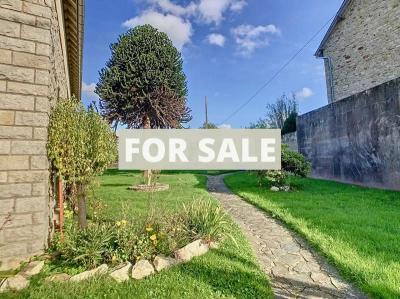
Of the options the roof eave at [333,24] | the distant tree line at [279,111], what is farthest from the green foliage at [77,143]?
the distant tree line at [279,111]

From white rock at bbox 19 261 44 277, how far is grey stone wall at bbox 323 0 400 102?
14376 millimetres

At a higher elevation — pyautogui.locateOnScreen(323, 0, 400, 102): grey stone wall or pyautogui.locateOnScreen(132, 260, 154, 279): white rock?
pyautogui.locateOnScreen(323, 0, 400, 102): grey stone wall

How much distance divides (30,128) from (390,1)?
49.1 feet

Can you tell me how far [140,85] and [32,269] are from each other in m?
14.2

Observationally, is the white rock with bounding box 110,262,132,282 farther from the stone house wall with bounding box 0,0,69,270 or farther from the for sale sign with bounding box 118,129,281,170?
the for sale sign with bounding box 118,129,281,170

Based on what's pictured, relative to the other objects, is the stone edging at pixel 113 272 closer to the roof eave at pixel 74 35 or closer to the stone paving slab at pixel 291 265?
the stone paving slab at pixel 291 265

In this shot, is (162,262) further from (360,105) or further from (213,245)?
(360,105)

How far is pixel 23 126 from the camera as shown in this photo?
11.6 ft

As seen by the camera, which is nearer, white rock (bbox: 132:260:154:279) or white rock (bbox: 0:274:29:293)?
white rock (bbox: 0:274:29:293)

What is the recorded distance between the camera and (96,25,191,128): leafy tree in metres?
16.1

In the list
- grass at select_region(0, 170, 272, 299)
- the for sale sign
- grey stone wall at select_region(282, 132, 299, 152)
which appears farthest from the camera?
grey stone wall at select_region(282, 132, 299, 152)

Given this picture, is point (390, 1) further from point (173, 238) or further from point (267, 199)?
point (173, 238)

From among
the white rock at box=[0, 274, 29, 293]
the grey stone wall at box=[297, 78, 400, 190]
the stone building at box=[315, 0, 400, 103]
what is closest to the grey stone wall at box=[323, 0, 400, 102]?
the stone building at box=[315, 0, 400, 103]

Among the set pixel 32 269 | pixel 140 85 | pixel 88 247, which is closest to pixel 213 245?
pixel 88 247
